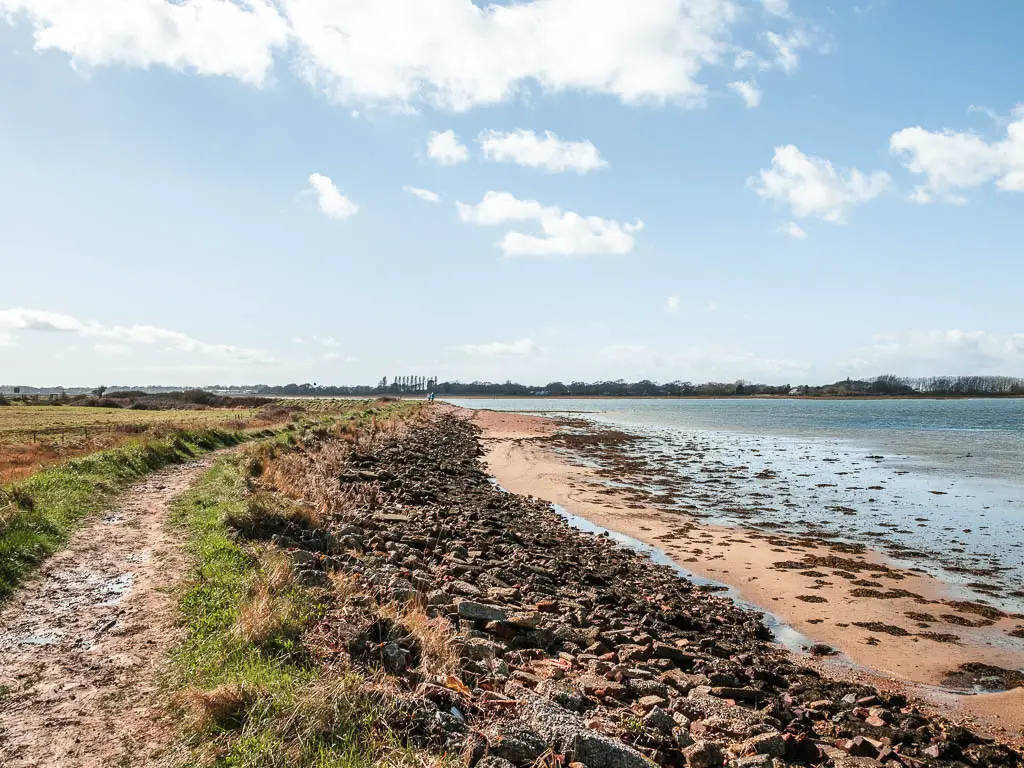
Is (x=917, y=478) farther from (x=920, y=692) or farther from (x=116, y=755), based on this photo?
(x=116, y=755)

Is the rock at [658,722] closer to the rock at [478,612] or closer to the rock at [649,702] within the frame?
the rock at [649,702]

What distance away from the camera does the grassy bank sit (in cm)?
454

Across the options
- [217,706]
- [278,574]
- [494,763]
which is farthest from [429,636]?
[494,763]

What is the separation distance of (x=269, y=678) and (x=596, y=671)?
4005 millimetres

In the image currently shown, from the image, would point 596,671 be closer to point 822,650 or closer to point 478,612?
point 478,612

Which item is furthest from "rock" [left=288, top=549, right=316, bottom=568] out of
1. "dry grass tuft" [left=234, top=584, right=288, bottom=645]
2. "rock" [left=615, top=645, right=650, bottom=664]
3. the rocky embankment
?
"rock" [left=615, top=645, right=650, bottom=664]

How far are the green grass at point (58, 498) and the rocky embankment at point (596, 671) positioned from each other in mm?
3716

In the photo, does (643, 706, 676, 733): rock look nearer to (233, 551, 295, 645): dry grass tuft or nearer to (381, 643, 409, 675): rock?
(381, 643, 409, 675): rock

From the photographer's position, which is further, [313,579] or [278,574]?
[313,579]

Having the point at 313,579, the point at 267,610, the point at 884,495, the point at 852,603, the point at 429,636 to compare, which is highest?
the point at 267,610

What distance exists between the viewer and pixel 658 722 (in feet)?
20.2

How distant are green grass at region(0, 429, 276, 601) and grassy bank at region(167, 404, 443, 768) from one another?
2373 mm

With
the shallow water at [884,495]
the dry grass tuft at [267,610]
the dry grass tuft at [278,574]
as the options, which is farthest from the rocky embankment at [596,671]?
the shallow water at [884,495]

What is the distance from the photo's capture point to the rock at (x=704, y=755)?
5.53 meters
